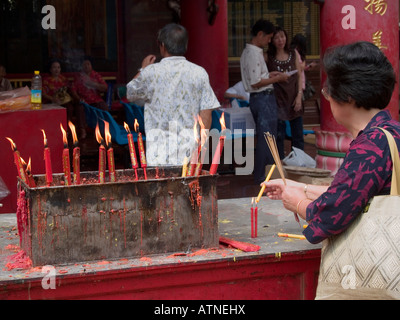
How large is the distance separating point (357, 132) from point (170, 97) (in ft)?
6.63

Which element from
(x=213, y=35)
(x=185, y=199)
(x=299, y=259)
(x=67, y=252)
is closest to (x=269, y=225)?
(x=299, y=259)

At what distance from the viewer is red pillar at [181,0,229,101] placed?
352 inches

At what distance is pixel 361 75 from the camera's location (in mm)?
2205

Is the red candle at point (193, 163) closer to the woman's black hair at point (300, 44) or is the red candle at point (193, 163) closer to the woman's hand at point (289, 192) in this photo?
the woman's hand at point (289, 192)

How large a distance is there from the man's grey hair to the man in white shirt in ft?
7.07

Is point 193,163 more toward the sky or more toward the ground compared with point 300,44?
more toward the ground

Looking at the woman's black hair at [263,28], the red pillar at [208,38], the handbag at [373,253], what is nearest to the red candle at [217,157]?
the handbag at [373,253]

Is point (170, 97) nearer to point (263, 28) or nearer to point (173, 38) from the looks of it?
point (173, 38)

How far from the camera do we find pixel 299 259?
9.45 ft

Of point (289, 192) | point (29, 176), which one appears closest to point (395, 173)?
point (289, 192)

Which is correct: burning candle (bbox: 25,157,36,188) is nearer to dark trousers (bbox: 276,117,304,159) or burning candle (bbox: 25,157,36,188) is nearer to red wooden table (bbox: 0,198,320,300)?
red wooden table (bbox: 0,198,320,300)

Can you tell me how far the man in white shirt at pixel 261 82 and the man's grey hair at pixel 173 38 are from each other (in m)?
2.16

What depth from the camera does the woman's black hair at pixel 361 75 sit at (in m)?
2.20

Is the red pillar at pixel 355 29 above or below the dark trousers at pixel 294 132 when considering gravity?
above
